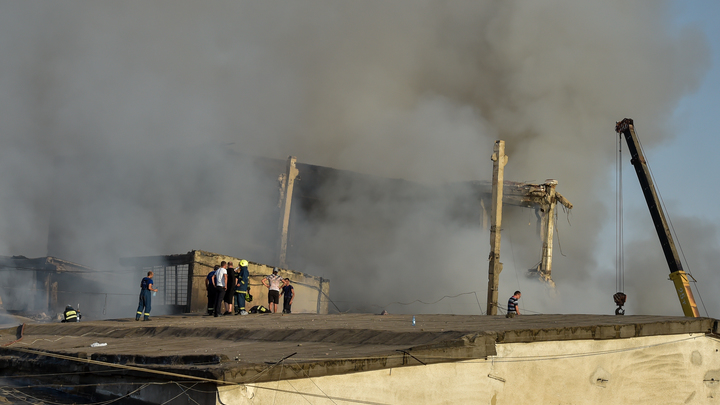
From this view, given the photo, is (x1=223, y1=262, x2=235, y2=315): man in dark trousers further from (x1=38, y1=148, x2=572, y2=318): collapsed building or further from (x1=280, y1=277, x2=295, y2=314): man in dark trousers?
(x1=38, y1=148, x2=572, y2=318): collapsed building

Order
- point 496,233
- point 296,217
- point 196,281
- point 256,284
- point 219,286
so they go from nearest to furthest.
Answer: point 219,286 → point 496,233 → point 196,281 → point 256,284 → point 296,217

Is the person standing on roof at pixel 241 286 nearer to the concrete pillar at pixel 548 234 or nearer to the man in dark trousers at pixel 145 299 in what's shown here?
the man in dark trousers at pixel 145 299

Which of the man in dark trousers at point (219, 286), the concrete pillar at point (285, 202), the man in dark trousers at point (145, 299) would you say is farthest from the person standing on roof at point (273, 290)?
the concrete pillar at point (285, 202)

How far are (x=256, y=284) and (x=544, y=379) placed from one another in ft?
34.7

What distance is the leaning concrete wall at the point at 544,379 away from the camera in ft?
17.4

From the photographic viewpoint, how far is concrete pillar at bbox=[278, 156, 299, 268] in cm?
2277

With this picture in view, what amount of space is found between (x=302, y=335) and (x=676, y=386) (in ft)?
14.3

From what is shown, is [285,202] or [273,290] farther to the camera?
[285,202]

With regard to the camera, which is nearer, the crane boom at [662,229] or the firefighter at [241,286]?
the firefighter at [241,286]

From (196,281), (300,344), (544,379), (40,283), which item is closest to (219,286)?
(196,281)

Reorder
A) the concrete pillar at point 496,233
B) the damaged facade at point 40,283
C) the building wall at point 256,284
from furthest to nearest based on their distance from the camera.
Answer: the damaged facade at point 40,283 → the building wall at point 256,284 → the concrete pillar at point 496,233

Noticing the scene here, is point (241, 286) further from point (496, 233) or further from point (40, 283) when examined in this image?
point (40, 283)

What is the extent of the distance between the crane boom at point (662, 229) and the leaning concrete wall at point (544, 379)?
28.8 feet

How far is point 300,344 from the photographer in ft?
23.8
